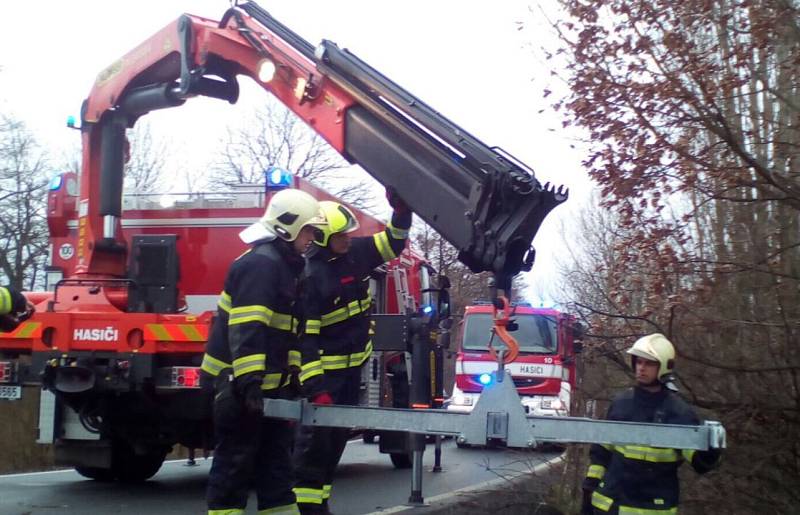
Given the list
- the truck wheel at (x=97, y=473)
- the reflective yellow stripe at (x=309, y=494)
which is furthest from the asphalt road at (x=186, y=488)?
the reflective yellow stripe at (x=309, y=494)

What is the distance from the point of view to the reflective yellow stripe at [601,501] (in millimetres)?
5125

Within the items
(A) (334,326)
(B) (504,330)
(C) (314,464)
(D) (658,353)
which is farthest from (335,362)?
(D) (658,353)

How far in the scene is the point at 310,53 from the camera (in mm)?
8820

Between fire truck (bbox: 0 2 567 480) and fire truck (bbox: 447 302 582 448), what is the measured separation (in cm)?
521

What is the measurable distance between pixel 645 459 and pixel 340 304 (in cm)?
254

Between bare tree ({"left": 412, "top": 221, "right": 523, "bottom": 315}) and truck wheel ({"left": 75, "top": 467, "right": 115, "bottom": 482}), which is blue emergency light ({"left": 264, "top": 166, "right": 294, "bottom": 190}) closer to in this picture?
truck wheel ({"left": 75, "top": 467, "right": 115, "bottom": 482})

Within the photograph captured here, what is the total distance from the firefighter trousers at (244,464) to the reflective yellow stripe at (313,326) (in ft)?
3.65

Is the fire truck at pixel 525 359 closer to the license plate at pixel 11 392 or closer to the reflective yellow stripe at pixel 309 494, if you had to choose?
the license plate at pixel 11 392

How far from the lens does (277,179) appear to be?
989 cm

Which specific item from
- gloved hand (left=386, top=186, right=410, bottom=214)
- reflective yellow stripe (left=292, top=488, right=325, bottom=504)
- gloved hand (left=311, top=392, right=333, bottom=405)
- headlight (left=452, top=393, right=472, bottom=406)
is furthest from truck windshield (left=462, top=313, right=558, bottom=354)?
gloved hand (left=311, top=392, right=333, bottom=405)

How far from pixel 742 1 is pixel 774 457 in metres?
2.99

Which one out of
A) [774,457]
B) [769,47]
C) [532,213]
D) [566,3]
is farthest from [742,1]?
[774,457]

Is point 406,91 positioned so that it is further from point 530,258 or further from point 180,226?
point 180,226

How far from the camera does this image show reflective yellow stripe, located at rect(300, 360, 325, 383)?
21.1 feet
